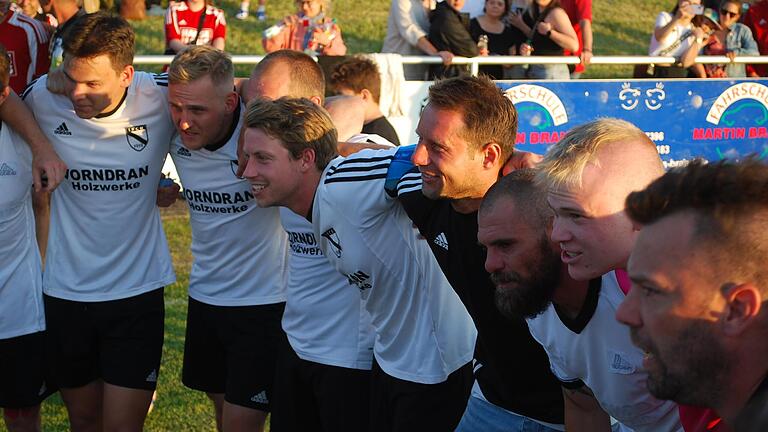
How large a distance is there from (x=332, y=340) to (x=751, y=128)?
27.5 feet

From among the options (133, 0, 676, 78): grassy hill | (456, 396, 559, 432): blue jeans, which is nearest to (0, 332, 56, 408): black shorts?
(456, 396, 559, 432): blue jeans

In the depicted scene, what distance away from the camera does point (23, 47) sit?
768 centimetres

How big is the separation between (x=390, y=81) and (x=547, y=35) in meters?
1.95

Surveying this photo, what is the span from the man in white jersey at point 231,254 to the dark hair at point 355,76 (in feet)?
4.69

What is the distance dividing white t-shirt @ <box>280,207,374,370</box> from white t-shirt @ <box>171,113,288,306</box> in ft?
1.17

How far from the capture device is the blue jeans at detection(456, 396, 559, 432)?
3754mm

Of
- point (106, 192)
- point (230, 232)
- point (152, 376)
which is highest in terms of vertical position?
point (106, 192)

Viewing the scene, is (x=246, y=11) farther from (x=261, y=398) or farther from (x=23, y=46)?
(x=261, y=398)

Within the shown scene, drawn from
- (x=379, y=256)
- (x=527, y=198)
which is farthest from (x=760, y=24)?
(x=527, y=198)

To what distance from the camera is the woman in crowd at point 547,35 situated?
10.5 m

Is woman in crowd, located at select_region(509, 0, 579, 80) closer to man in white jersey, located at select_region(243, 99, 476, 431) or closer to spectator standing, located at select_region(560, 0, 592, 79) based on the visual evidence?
spectator standing, located at select_region(560, 0, 592, 79)

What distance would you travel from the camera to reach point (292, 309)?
4602mm

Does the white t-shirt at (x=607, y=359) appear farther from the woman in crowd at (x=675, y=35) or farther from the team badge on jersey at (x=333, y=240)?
the woman in crowd at (x=675, y=35)

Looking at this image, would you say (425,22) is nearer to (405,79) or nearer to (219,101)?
(405,79)
